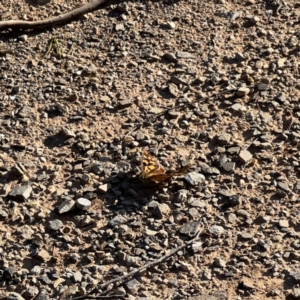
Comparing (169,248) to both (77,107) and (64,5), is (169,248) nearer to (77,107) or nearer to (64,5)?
(77,107)

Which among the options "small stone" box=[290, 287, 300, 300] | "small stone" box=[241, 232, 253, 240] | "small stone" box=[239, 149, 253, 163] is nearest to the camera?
"small stone" box=[290, 287, 300, 300]

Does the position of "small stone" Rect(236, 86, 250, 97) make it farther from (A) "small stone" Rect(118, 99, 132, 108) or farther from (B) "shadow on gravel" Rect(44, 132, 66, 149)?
(B) "shadow on gravel" Rect(44, 132, 66, 149)

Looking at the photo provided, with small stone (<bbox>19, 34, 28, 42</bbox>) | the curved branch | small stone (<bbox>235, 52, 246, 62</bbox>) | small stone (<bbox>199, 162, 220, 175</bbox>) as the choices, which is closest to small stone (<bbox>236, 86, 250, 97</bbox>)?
small stone (<bbox>235, 52, 246, 62</bbox>)

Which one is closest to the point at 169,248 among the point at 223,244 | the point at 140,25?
the point at 223,244

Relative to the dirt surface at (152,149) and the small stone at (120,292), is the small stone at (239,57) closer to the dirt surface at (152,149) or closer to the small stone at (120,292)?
the dirt surface at (152,149)

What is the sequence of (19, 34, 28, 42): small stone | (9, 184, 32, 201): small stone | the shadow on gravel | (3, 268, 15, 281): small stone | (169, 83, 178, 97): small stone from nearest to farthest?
(3, 268, 15, 281): small stone, (9, 184, 32, 201): small stone, the shadow on gravel, (169, 83, 178, 97): small stone, (19, 34, 28, 42): small stone

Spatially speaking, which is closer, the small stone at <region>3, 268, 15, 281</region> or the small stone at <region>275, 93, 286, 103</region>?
the small stone at <region>3, 268, 15, 281</region>

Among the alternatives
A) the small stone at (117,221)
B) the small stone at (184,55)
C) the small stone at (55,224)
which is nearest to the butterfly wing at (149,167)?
the small stone at (117,221)
